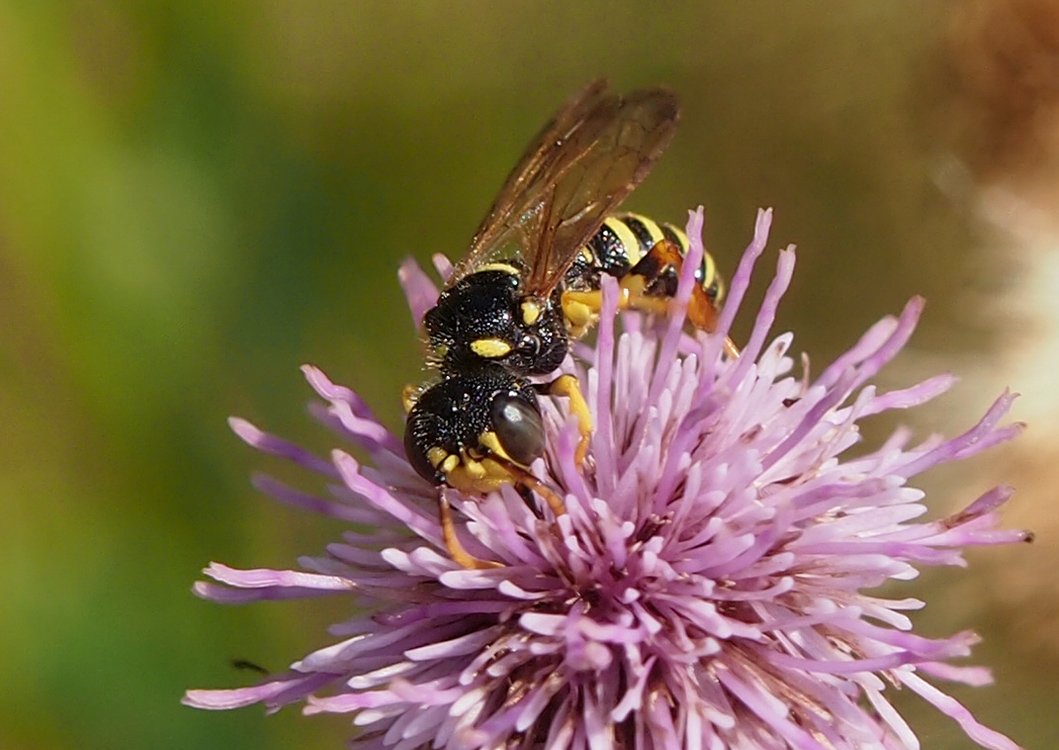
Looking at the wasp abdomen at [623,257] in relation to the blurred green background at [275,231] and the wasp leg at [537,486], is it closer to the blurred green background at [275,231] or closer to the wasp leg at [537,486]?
the wasp leg at [537,486]

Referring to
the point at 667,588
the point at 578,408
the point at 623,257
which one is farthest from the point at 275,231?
the point at 667,588

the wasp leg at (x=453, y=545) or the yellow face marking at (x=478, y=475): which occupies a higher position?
the yellow face marking at (x=478, y=475)

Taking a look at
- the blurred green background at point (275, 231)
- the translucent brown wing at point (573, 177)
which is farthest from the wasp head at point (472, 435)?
the blurred green background at point (275, 231)

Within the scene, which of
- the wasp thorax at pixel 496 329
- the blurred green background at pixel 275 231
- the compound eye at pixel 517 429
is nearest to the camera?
the compound eye at pixel 517 429

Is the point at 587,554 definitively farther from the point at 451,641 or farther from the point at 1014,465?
the point at 1014,465

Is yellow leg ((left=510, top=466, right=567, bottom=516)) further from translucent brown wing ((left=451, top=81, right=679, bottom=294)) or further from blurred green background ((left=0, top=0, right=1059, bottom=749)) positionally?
blurred green background ((left=0, top=0, right=1059, bottom=749))

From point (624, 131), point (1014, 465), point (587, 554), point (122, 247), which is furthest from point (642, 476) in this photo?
point (122, 247)

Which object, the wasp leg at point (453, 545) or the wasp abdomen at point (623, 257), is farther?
the wasp abdomen at point (623, 257)

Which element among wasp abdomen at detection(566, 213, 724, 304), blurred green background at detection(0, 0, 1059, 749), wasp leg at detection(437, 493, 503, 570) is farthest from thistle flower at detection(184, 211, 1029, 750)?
blurred green background at detection(0, 0, 1059, 749)
